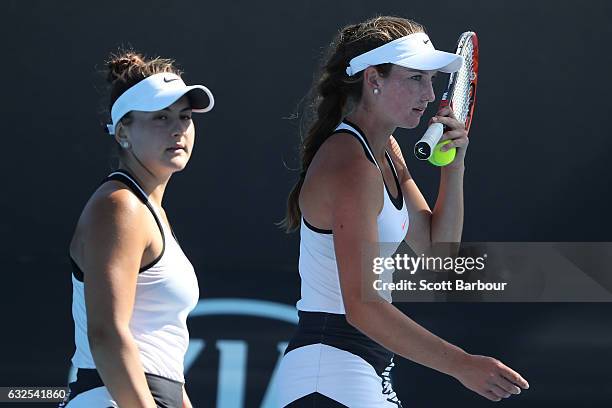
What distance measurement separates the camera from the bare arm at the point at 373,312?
189 cm

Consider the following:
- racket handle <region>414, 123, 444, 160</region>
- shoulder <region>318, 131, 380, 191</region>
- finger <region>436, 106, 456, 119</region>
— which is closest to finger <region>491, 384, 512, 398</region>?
shoulder <region>318, 131, 380, 191</region>

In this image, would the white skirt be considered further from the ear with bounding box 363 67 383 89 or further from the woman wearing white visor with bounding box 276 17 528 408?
the ear with bounding box 363 67 383 89

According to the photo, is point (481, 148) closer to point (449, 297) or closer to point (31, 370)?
point (449, 297)

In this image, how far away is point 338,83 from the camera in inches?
92.4

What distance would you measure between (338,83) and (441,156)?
0.30 metres

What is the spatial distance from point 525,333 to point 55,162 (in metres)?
2.55

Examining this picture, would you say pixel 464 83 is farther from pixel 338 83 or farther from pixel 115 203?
pixel 115 203

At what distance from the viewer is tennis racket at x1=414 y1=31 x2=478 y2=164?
2.39 meters

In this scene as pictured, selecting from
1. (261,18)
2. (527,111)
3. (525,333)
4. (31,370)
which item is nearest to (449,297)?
(525,333)

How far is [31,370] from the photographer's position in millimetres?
4008

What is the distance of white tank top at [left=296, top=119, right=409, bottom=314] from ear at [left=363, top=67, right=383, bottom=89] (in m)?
0.10

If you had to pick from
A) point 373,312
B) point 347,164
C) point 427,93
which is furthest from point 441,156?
point 373,312

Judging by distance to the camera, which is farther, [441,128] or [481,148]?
[481,148]

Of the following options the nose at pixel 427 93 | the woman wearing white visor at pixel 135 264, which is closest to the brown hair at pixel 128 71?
the woman wearing white visor at pixel 135 264
